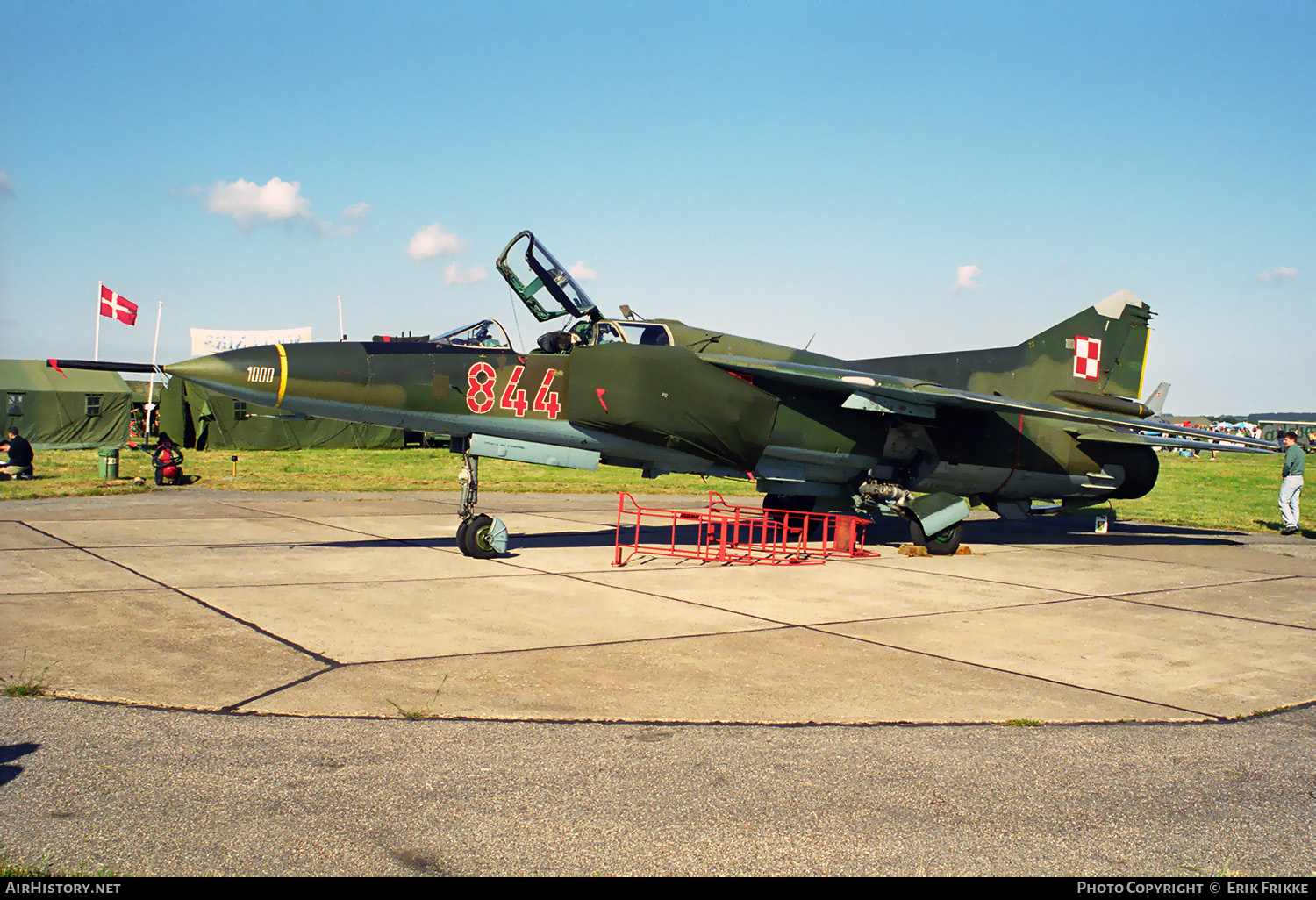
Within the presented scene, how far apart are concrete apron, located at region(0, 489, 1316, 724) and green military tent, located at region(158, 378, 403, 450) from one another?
63.7ft

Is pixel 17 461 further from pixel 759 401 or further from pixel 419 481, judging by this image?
pixel 759 401

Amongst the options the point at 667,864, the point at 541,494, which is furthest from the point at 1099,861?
the point at 541,494

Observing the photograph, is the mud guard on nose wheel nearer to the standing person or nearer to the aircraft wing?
the aircraft wing

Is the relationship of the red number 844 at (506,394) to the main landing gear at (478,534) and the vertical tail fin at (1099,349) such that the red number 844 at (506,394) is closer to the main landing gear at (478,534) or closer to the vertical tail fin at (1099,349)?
the main landing gear at (478,534)

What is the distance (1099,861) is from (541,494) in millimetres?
19260

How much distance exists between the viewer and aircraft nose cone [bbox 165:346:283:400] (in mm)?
9375

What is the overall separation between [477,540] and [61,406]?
99.4ft

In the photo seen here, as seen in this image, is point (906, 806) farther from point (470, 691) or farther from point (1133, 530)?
point (1133, 530)

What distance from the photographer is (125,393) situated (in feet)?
Answer: 116

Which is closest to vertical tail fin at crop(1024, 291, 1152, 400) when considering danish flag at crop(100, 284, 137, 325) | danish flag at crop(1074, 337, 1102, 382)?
danish flag at crop(1074, 337, 1102, 382)

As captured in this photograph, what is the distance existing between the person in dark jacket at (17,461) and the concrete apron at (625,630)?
941cm

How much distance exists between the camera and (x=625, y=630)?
7.55m

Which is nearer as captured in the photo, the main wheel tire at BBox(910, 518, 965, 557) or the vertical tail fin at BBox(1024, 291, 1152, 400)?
the main wheel tire at BBox(910, 518, 965, 557)

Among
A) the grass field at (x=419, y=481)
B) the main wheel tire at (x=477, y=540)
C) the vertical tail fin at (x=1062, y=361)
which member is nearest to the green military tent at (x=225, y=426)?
the grass field at (x=419, y=481)
